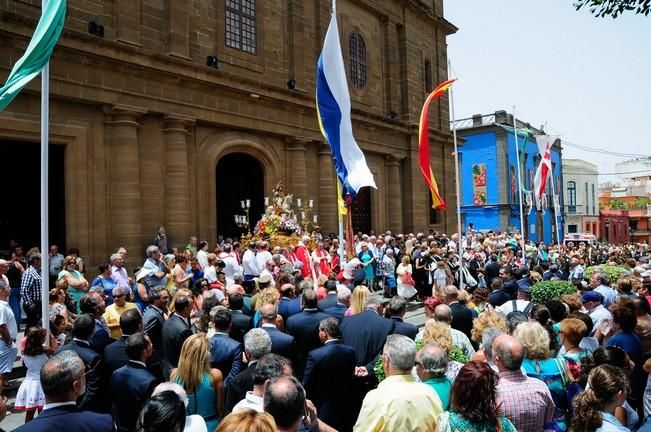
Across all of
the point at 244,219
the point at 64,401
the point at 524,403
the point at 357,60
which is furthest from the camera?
the point at 357,60

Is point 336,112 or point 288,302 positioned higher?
point 336,112

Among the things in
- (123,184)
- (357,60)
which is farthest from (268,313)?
(357,60)

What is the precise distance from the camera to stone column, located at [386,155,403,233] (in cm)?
2761

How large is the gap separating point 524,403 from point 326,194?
18.8 m

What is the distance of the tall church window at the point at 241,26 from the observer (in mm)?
19031

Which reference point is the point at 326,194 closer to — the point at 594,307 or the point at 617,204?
the point at 594,307

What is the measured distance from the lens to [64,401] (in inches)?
133

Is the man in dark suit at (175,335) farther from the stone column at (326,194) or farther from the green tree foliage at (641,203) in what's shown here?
the green tree foliage at (641,203)

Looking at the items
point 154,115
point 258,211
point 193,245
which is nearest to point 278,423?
point 193,245

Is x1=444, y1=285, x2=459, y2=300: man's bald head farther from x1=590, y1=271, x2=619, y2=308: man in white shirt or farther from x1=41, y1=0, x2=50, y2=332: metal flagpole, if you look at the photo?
x1=41, y1=0, x2=50, y2=332: metal flagpole

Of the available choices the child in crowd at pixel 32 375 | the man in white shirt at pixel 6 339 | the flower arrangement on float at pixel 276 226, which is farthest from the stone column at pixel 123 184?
the child in crowd at pixel 32 375

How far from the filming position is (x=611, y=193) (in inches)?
3871

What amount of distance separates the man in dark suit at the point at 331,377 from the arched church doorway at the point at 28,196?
1188cm

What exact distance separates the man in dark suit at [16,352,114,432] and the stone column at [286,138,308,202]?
57.4 feet
